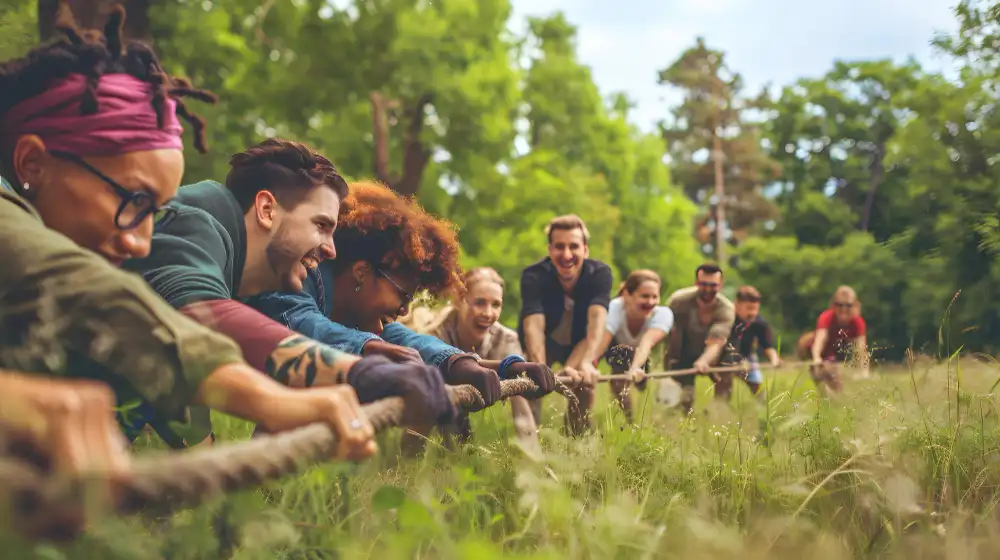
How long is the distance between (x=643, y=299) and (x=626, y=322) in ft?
1.03

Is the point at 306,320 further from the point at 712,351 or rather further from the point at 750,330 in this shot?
the point at 750,330

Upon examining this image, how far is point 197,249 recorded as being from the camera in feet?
6.93

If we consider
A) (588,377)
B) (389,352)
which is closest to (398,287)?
(389,352)

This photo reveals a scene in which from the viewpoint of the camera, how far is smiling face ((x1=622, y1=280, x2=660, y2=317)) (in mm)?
7688

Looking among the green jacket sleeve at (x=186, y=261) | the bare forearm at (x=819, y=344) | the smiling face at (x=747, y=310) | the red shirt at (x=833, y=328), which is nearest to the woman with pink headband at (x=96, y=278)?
the green jacket sleeve at (x=186, y=261)

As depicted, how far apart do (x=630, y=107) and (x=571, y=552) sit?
109ft

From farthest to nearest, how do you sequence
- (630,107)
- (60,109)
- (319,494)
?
1. (630,107)
2. (319,494)
3. (60,109)

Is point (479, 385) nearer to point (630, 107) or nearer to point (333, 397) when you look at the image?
point (333, 397)


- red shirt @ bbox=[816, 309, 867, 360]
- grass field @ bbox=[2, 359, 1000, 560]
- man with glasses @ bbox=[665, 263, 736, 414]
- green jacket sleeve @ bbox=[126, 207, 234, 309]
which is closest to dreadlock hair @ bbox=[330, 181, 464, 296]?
grass field @ bbox=[2, 359, 1000, 560]

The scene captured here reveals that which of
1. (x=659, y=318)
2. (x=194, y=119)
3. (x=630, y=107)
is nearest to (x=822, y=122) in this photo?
(x=630, y=107)

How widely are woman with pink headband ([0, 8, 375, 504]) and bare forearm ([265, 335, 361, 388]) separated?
0.26 meters

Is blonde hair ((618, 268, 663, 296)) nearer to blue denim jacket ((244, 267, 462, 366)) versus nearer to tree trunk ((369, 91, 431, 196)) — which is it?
blue denim jacket ((244, 267, 462, 366))

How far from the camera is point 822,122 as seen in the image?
77.2 feet

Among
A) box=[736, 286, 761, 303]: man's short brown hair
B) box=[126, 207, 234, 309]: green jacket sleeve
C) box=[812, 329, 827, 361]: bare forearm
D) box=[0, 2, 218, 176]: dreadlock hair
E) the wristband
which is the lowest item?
box=[812, 329, 827, 361]: bare forearm
